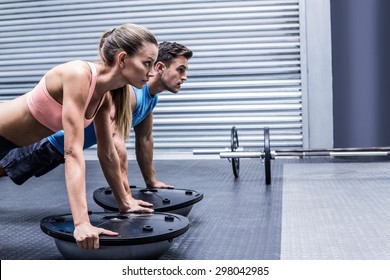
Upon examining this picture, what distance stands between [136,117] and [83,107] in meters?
0.96

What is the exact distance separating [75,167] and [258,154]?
1.86 m

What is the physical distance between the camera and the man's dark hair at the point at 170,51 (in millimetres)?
2506

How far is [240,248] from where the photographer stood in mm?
1856

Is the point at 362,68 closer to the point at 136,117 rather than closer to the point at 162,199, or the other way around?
the point at 136,117

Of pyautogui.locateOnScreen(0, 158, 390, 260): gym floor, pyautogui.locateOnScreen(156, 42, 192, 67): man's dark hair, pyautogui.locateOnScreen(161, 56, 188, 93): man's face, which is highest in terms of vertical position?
pyautogui.locateOnScreen(156, 42, 192, 67): man's dark hair

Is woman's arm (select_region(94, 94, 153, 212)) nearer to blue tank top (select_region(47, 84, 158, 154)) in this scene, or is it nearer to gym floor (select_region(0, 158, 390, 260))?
gym floor (select_region(0, 158, 390, 260))

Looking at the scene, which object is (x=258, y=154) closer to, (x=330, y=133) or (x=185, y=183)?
(x=185, y=183)

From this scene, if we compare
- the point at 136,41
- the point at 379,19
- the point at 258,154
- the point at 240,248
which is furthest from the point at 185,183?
the point at 379,19

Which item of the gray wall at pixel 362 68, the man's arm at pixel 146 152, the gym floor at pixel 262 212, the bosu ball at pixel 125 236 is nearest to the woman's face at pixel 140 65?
the bosu ball at pixel 125 236

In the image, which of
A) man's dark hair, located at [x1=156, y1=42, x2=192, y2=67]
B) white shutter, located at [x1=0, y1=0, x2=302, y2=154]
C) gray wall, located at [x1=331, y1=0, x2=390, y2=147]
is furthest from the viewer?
white shutter, located at [x1=0, y1=0, x2=302, y2=154]

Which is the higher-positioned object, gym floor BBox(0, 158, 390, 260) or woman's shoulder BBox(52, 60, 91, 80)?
woman's shoulder BBox(52, 60, 91, 80)

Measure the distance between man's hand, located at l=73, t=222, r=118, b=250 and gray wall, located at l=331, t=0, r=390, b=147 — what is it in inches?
127

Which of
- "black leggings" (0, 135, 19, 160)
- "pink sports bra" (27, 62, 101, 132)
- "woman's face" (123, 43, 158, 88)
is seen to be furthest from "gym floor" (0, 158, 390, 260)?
"woman's face" (123, 43, 158, 88)

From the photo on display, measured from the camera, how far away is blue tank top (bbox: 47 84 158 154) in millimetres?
2352
